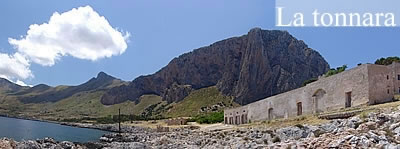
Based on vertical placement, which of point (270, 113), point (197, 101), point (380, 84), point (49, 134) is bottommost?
point (49, 134)

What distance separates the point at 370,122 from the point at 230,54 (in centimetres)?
14487

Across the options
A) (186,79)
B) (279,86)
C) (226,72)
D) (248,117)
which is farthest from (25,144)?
(186,79)

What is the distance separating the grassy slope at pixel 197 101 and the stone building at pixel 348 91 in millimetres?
97318

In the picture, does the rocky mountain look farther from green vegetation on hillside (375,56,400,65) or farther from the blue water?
green vegetation on hillside (375,56,400,65)

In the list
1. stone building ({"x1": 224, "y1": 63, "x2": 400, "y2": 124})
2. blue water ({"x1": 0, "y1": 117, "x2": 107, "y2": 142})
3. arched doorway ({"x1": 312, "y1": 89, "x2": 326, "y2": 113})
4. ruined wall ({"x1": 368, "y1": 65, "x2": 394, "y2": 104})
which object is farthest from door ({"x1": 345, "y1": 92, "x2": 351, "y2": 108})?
blue water ({"x1": 0, "y1": 117, "x2": 107, "y2": 142})

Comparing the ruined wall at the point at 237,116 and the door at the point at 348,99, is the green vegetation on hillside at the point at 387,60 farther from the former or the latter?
the door at the point at 348,99

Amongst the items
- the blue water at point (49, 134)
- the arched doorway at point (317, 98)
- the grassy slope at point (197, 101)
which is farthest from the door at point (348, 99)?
the grassy slope at point (197, 101)

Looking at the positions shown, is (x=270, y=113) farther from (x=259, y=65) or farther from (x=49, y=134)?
(x=259, y=65)

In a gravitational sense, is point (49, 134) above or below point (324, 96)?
below

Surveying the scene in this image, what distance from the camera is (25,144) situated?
79.6 feet

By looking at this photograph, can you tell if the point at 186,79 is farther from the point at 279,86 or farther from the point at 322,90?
the point at 322,90

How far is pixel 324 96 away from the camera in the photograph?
33.5 metres

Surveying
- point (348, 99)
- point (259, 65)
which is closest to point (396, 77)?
point (348, 99)

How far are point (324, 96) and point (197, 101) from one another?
11832cm
